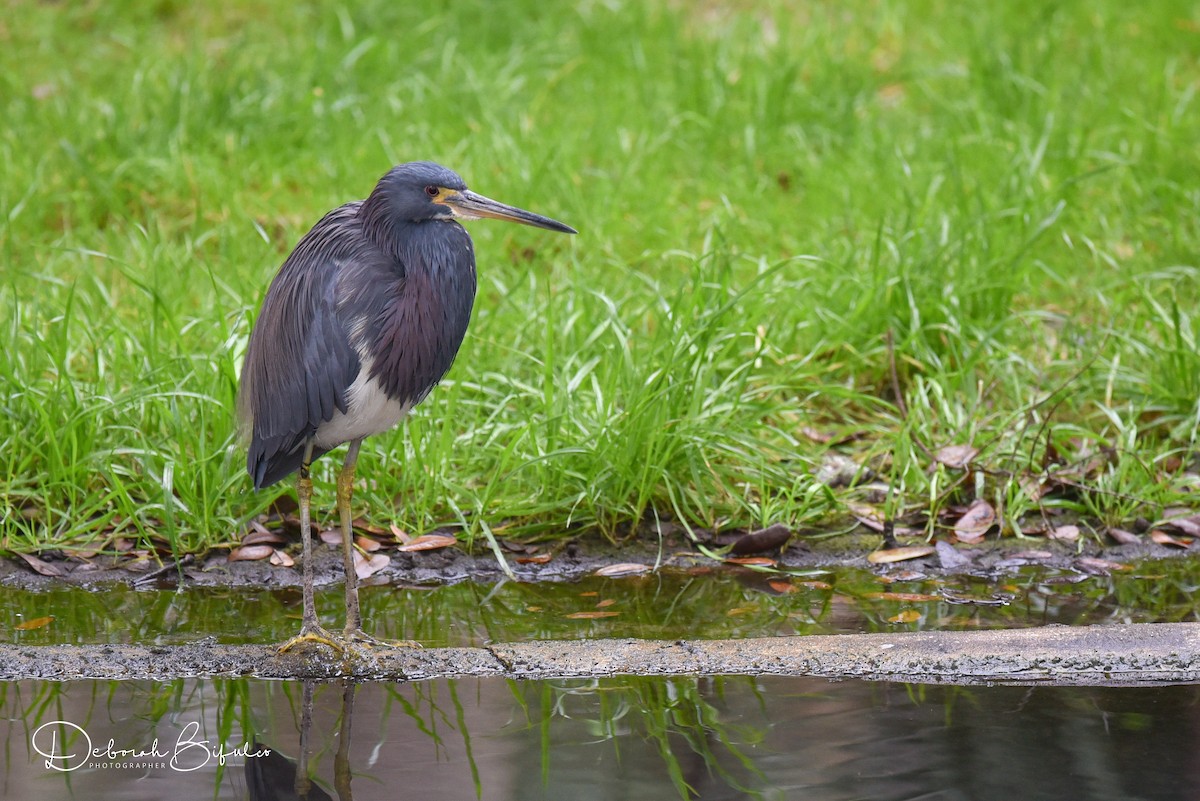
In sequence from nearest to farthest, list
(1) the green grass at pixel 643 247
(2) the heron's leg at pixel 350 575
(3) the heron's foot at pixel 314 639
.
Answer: (3) the heron's foot at pixel 314 639 → (2) the heron's leg at pixel 350 575 → (1) the green grass at pixel 643 247

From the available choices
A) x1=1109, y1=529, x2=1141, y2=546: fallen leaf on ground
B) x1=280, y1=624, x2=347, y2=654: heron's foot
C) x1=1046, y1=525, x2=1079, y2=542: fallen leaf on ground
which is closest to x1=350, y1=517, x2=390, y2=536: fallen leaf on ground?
x1=280, y1=624, x2=347, y2=654: heron's foot

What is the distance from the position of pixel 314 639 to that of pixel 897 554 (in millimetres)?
1884

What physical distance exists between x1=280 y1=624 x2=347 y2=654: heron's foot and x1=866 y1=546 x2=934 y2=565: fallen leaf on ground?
5.71ft

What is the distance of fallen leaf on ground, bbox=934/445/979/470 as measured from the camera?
4.57 m

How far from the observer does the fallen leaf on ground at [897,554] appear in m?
4.27

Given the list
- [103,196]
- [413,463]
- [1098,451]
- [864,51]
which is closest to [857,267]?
[1098,451]

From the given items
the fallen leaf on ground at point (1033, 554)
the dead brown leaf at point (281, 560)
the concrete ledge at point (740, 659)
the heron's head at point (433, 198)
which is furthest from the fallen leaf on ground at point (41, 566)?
the fallen leaf on ground at point (1033, 554)

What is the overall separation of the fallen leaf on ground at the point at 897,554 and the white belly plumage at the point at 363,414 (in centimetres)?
161

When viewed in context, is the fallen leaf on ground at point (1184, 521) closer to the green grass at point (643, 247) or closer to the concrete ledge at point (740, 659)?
the green grass at point (643, 247)

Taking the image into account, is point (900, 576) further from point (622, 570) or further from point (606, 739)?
point (606, 739)

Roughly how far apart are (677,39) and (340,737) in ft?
18.8

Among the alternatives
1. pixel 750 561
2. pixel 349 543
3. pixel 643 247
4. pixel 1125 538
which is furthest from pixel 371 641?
pixel 643 247

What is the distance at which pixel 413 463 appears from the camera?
4.46m
